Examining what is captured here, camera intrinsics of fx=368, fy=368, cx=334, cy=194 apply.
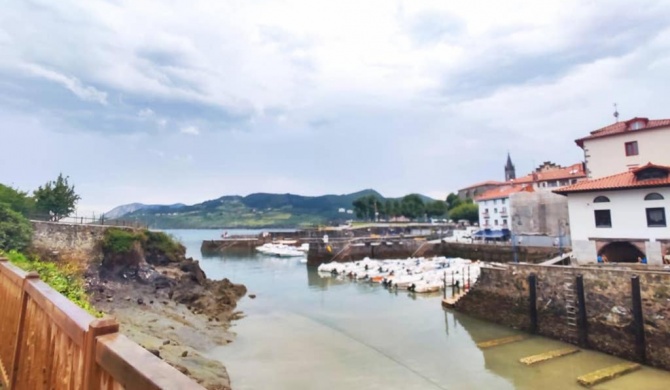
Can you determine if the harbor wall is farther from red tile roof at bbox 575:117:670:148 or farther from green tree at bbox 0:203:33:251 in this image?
green tree at bbox 0:203:33:251

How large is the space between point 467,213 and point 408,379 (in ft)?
285

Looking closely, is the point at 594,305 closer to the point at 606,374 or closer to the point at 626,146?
the point at 606,374

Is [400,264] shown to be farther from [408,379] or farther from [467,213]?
[467,213]

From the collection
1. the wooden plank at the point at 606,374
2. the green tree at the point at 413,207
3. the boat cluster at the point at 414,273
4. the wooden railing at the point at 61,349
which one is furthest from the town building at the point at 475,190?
the wooden railing at the point at 61,349

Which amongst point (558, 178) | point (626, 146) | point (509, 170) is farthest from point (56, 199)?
point (509, 170)

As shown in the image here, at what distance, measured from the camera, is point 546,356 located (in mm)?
15156

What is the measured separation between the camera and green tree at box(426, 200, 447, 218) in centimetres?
11638

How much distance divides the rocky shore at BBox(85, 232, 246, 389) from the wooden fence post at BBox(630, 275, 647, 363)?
1549 cm

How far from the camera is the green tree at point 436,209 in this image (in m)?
116

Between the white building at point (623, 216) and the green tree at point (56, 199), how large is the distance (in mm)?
47156

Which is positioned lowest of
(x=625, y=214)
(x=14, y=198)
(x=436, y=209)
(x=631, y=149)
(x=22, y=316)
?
(x=22, y=316)

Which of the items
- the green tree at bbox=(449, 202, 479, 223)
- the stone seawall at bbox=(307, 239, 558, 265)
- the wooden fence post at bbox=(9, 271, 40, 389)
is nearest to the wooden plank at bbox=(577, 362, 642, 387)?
the wooden fence post at bbox=(9, 271, 40, 389)

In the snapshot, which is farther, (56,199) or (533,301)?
(56,199)

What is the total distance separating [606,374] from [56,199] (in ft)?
159
